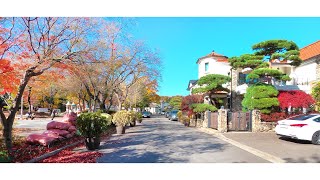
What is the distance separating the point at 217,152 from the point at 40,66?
228 inches

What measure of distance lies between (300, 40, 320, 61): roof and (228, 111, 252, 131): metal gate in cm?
735

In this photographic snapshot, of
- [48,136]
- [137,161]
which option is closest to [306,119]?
[137,161]

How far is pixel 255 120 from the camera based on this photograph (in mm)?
15023

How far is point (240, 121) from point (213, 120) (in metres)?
2.00

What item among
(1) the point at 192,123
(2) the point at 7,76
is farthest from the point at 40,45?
(1) the point at 192,123

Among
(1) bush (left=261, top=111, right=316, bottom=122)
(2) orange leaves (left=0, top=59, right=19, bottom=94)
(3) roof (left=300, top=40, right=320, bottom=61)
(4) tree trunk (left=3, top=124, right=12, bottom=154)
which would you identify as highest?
(3) roof (left=300, top=40, right=320, bottom=61)

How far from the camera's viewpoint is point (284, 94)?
49.6ft

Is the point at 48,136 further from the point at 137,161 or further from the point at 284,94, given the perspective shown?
the point at 284,94

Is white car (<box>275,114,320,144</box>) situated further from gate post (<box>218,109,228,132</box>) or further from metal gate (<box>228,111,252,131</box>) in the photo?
metal gate (<box>228,111,252,131</box>)

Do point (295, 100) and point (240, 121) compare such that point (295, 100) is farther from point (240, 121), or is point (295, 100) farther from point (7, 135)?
point (7, 135)

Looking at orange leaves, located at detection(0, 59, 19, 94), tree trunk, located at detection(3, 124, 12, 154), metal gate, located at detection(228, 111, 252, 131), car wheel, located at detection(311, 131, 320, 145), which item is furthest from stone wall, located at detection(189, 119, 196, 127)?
tree trunk, located at detection(3, 124, 12, 154)

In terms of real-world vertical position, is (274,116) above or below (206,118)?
above

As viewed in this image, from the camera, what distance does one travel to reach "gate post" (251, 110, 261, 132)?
14.9m

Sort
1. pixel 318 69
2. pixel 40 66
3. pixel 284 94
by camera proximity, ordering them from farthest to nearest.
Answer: pixel 318 69 < pixel 284 94 < pixel 40 66
